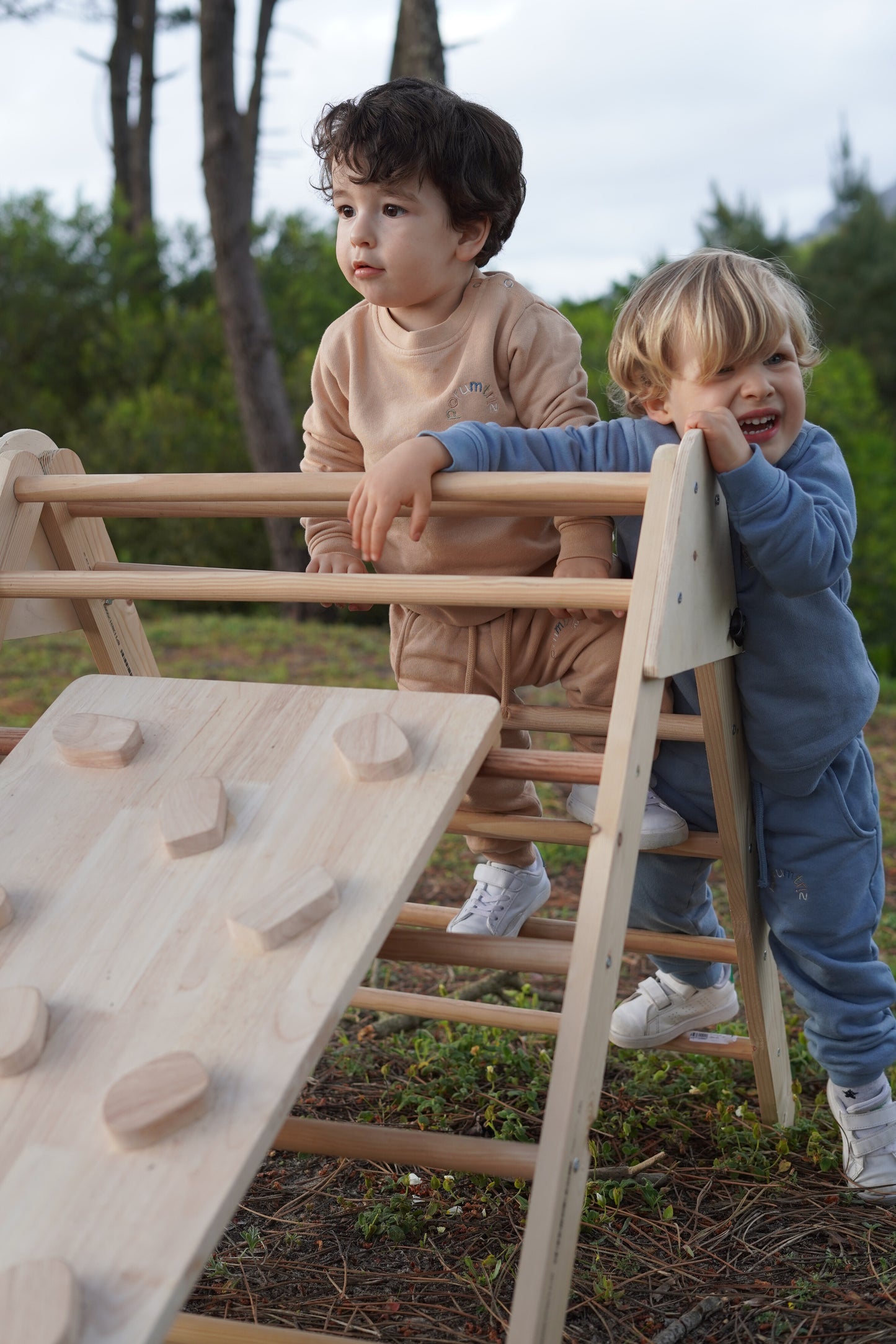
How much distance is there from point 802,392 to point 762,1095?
1.29 metres

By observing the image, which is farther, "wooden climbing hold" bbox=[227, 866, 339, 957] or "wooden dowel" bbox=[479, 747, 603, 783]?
"wooden dowel" bbox=[479, 747, 603, 783]

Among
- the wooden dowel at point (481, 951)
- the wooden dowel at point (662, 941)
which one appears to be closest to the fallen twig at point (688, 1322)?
the wooden dowel at point (662, 941)

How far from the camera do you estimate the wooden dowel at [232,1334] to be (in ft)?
4.53

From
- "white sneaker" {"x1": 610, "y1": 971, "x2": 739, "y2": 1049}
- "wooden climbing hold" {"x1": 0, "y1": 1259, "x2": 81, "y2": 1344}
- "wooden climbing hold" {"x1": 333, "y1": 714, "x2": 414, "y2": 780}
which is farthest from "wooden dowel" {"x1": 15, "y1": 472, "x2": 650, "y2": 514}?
"white sneaker" {"x1": 610, "y1": 971, "x2": 739, "y2": 1049}

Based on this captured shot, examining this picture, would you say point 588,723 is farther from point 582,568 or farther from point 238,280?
point 238,280

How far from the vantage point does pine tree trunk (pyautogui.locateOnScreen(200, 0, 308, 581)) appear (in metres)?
7.56

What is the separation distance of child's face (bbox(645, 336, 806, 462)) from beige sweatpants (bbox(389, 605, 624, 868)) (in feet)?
1.32

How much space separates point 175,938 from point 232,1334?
19.6 inches

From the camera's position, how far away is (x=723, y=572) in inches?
69.1

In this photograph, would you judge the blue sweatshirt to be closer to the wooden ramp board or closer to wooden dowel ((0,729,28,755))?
the wooden ramp board

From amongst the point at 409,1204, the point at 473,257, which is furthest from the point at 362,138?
the point at 409,1204

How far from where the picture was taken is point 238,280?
7.82m

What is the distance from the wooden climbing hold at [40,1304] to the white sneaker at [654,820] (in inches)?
42.1

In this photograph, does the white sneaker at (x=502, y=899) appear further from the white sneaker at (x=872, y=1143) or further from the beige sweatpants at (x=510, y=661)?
the white sneaker at (x=872, y=1143)
